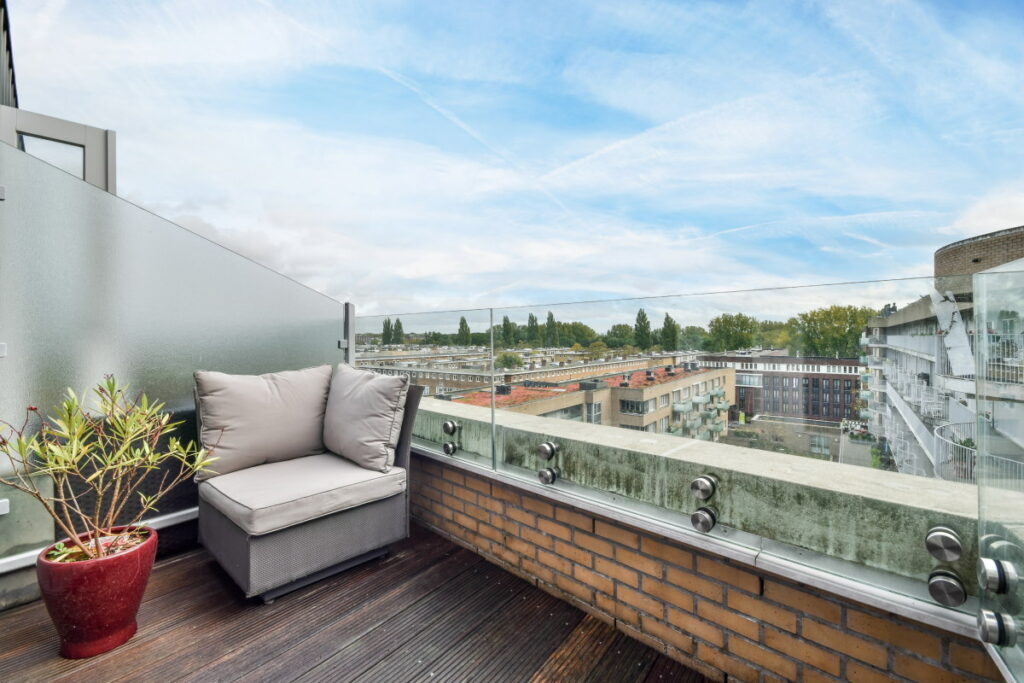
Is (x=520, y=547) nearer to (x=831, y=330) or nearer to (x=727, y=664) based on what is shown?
(x=727, y=664)

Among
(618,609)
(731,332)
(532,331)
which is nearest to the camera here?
(731,332)

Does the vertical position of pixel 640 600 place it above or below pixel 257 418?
below

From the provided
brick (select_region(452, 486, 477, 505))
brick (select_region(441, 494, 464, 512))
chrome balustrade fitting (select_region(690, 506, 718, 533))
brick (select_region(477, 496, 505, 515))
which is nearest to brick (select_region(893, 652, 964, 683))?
chrome balustrade fitting (select_region(690, 506, 718, 533))

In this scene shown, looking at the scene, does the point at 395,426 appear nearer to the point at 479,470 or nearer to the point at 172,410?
the point at 479,470

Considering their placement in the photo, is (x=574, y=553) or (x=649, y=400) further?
(x=574, y=553)

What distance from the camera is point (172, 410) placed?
242cm

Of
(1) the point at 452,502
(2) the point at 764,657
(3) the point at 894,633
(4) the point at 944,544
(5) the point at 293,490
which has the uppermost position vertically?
(4) the point at 944,544

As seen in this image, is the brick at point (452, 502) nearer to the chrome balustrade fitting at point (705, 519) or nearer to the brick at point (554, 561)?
the brick at point (554, 561)

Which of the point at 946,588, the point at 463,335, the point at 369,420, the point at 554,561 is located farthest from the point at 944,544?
the point at 369,420

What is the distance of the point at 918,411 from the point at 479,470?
5.82ft

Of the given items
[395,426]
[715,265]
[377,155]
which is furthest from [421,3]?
[715,265]

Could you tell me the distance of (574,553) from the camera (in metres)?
1.92

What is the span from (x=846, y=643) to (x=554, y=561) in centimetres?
108

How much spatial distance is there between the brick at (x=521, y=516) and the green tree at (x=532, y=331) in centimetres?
83
